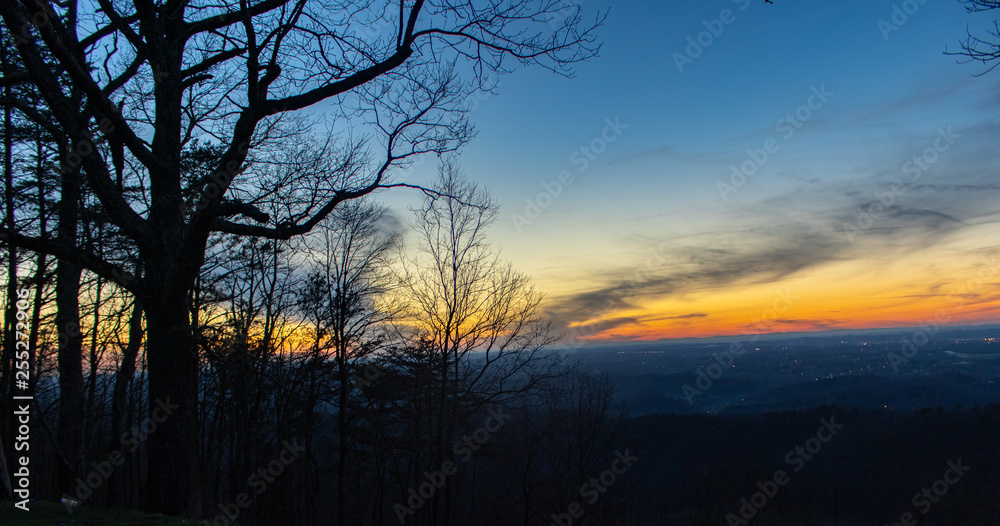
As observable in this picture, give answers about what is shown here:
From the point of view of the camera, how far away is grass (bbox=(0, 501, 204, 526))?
18.2ft

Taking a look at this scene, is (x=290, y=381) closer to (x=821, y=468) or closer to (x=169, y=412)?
(x=169, y=412)

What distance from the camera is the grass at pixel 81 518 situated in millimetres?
5533

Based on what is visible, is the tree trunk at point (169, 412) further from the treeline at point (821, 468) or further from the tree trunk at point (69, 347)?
the treeline at point (821, 468)

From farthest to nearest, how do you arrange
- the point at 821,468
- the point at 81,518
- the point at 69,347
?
the point at 821,468, the point at 69,347, the point at 81,518

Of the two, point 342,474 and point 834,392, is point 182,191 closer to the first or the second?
point 342,474

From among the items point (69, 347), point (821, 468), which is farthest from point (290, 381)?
point (821, 468)

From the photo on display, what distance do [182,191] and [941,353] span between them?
518ft

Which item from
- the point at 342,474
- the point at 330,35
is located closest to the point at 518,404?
the point at 342,474

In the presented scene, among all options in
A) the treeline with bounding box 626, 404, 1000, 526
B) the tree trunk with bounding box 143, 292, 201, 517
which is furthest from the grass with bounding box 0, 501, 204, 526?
the treeline with bounding box 626, 404, 1000, 526

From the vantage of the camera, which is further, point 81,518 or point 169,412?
point 169,412

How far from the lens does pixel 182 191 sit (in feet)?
21.6

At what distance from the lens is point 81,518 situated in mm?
5934

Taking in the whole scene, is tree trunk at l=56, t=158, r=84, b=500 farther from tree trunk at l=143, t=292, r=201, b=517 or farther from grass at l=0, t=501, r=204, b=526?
tree trunk at l=143, t=292, r=201, b=517

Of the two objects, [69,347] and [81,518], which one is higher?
[69,347]
